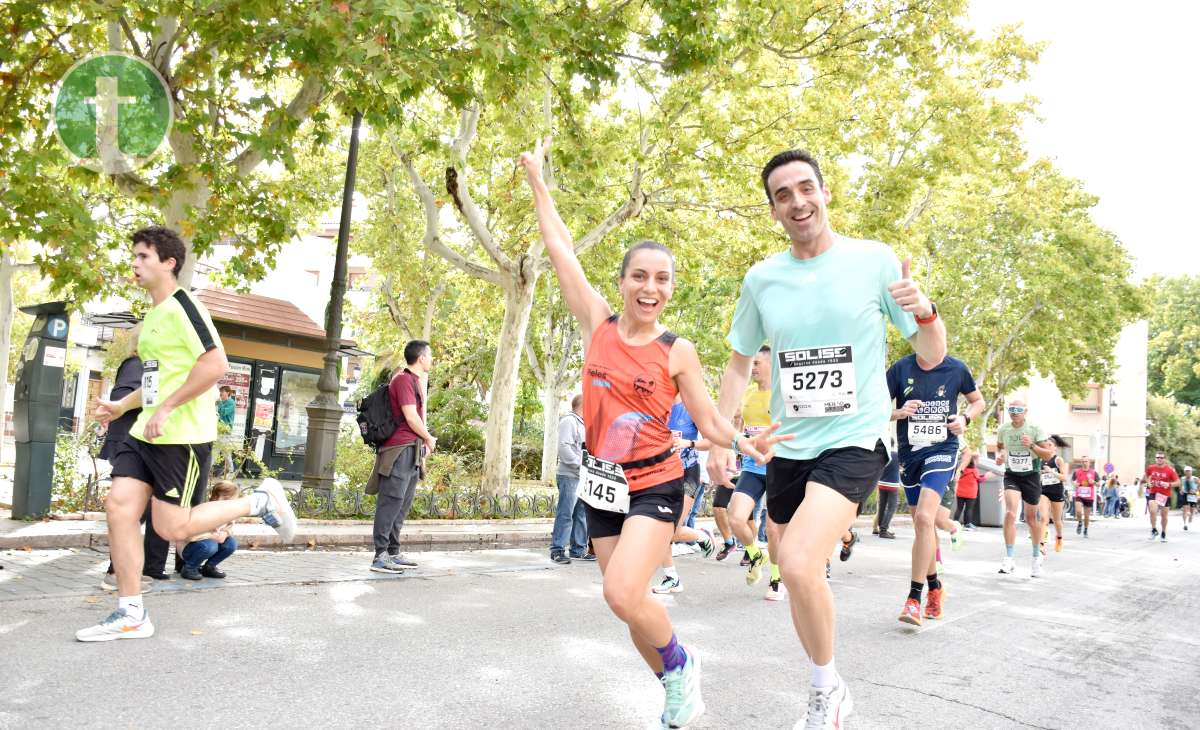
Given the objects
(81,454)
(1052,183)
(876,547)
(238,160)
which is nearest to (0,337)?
(81,454)

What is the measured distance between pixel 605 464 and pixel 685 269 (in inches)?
658

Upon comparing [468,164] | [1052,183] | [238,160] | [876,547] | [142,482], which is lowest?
[876,547]

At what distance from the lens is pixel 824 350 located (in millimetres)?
3979

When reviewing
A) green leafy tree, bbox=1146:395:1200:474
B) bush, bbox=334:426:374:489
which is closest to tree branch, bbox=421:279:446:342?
bush, bbox=334:426:374:489

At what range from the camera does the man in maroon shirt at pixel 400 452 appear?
848 centimetres

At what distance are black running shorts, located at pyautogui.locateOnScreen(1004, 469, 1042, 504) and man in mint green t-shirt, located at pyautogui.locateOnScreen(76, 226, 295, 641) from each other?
393 inches

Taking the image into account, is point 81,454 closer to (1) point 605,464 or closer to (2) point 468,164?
(2) point 468,164

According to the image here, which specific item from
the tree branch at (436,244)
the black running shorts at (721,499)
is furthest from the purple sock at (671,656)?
the tree branch at (436,244)

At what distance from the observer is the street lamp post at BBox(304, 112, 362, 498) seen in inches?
499

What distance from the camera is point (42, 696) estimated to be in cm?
397

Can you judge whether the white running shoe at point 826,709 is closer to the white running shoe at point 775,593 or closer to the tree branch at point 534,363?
the white running shoe at point 775,593

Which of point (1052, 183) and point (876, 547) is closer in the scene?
point (876, 547)

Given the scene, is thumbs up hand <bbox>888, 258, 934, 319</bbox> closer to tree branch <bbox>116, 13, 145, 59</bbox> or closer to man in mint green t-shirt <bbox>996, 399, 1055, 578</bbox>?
tree branch <bbox>116, 13, 145, 59</bbox>

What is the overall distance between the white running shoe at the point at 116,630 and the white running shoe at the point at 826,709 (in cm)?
358
